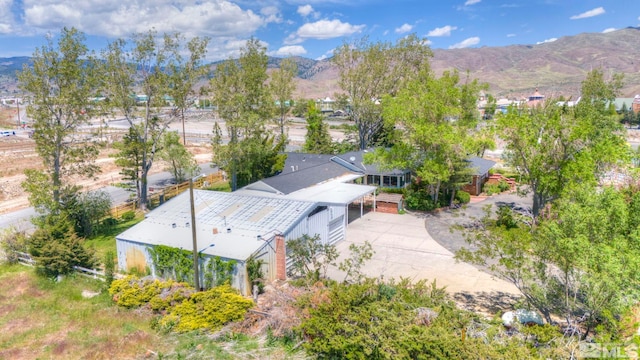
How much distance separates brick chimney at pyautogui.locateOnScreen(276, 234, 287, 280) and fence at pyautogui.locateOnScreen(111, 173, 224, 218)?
1687 centimetres

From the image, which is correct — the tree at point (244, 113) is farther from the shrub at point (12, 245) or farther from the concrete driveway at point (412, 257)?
the shrub at point (12, 245)

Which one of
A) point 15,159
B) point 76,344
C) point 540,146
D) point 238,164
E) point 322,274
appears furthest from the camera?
point 15,159

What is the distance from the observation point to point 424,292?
16.3 m

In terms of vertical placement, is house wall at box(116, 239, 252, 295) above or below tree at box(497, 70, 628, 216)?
below

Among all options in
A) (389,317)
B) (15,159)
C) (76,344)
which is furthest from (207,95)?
(15,159)


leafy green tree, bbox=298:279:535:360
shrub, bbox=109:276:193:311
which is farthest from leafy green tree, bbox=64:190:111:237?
leafy green tree, bbox=298:279:535:360

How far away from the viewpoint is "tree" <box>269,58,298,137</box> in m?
49.4

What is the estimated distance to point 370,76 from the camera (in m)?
44.4

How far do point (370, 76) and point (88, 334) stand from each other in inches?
1406

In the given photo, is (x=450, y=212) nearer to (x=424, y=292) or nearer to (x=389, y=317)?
(x=424, y=292)

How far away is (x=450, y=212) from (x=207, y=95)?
20209 mm

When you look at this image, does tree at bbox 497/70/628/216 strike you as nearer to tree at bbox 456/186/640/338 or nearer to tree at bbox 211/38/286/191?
tree at bbox 456/186/640/338

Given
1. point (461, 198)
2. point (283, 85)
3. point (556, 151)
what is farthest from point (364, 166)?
point (283, 85)

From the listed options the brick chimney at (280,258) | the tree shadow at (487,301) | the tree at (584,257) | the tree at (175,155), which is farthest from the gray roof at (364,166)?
the tree at (584,257)
